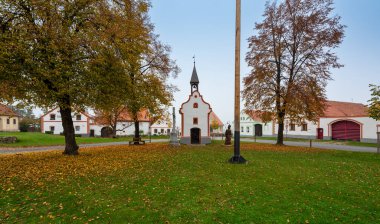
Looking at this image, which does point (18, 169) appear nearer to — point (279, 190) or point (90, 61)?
point (90, 61)

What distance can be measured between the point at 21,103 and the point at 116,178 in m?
8.33

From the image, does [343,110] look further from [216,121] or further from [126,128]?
[126,128]

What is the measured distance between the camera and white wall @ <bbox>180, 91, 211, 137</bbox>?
102ft

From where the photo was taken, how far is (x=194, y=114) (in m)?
31.2

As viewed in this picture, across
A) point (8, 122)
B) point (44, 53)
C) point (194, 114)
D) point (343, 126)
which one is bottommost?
point (343, 126)

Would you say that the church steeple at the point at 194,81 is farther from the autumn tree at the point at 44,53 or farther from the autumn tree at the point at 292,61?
the autumn tree at the point at 44,53

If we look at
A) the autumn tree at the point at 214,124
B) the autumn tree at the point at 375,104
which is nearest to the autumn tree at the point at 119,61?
the autumn tree at the point at 375,104

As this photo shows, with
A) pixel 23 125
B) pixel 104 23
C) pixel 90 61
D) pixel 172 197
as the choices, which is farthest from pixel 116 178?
pixel 23 125

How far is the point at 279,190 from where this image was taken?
25.3 ft

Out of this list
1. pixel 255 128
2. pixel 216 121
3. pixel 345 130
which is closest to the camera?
pixel 345 130

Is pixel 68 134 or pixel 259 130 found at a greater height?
pixel 68 134

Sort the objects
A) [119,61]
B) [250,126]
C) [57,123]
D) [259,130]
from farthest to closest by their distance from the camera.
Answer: [250,126]
[259,130]
[57,123]
[119,61]

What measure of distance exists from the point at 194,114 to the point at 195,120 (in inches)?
31.8

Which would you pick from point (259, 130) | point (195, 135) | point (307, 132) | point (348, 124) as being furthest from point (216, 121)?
point (195, 135)
